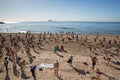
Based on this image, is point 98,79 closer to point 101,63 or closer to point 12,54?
point 101,63

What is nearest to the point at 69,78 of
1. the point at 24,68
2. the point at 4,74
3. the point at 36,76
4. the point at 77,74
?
the point at 77,74

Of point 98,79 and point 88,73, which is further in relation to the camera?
point 88,73

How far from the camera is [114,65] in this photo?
17875mm

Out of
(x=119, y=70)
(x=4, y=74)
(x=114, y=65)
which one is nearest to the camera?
(x=4, y=74)

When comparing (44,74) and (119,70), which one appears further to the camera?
(119,70)

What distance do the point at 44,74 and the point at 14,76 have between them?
3.13 meters

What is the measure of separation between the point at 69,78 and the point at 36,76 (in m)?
3.45

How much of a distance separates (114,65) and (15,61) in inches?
525

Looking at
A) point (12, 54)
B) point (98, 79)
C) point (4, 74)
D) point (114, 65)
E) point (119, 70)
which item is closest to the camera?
point (98, 79)

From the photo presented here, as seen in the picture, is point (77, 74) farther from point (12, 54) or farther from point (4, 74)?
point (12, 54)

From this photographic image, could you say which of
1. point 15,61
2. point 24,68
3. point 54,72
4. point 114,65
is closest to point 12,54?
point 15,61

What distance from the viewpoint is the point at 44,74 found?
14.9 metres

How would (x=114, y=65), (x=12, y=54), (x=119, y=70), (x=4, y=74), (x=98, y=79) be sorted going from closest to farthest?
(x=98, y=79) → (x=4, y=74) → (x=119, y=70) → (x=114, y=65) → (x=12, y=54)

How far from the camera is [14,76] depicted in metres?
14.3
